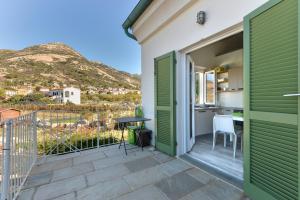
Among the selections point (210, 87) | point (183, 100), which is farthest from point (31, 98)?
point (183, 100)

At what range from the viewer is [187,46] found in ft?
9.59

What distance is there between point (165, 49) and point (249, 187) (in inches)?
111

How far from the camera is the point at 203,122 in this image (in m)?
5.02

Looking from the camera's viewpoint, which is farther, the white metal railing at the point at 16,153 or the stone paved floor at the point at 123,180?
the stone paved floor at the point at 123,180

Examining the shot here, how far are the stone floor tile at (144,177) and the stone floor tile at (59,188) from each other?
67cm

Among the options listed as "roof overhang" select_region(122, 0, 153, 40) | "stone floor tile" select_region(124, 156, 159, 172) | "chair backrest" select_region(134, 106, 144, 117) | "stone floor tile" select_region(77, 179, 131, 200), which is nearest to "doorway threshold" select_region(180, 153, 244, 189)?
"stone floor tile" select_region(124, 156, 159, 172)

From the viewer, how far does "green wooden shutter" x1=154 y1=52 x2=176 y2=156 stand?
3223mm

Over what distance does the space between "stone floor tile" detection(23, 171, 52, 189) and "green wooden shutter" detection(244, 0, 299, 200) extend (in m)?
2.83

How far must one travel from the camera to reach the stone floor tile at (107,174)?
2418mm

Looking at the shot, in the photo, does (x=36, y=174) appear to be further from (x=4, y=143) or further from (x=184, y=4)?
(x=184, y=4)

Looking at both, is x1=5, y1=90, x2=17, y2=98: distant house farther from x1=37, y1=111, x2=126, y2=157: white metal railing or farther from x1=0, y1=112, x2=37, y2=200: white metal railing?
x1=0, y1=112, x2=37, y2=200: white metal railing

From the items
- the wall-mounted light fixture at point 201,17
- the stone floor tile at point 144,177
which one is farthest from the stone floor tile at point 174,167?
the wall-mounted light fixture at point 201,17

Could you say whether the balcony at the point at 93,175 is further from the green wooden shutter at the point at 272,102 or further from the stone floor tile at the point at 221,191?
the green wooden shutter at the point at 272,102

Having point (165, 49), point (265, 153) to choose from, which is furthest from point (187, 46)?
point (265, 153)
